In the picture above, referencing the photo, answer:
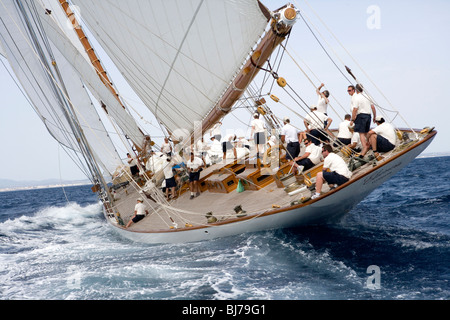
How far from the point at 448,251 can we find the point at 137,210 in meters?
9.81

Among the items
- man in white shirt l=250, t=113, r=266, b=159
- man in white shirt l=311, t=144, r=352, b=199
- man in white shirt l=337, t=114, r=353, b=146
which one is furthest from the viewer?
man in white shirt l=250, t=113, r=266, b=159

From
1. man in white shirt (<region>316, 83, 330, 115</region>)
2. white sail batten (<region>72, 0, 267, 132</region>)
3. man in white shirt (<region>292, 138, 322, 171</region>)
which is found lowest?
man in white shirt (<region>292, 138, 322, 171</region>)

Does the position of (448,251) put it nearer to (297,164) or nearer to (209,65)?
(297,164)

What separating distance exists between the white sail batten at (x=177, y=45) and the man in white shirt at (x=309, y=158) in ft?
10.7

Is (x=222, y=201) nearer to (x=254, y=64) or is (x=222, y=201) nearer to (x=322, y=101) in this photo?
(x=254, y=64)

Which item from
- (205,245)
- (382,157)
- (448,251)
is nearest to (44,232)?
(205,245)

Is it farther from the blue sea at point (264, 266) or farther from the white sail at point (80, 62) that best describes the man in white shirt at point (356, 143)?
the white sail at point (80, 62)

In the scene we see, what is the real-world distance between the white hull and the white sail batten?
14.8 feet

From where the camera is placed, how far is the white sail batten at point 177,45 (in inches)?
429

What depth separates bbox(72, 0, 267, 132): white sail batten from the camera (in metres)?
10.9

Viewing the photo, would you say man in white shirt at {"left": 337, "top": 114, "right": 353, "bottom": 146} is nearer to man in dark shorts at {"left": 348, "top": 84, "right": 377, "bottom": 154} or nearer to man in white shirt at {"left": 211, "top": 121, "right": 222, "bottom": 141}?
man in dark shorts at {"left": 348, "top": 84, "right": 377, "bottom": 154}
